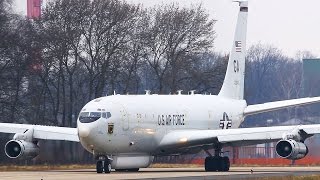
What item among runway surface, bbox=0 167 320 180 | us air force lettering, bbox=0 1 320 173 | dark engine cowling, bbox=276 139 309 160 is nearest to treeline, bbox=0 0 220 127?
us air force lettering, bbox=0 1 320 173

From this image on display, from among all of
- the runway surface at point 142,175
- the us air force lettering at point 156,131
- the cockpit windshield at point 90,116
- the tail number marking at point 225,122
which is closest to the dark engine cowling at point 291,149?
the us air force lettering at point 156,131

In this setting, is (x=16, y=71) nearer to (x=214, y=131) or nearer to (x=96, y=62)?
(x=96, y=62)

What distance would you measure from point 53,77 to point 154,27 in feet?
32.9

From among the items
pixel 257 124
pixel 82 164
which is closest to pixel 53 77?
pixel 82 164

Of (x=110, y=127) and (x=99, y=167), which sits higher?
(x=110, y=127)

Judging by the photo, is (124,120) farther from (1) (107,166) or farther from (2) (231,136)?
(2) (231,136)

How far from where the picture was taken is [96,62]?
108 m

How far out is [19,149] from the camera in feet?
238

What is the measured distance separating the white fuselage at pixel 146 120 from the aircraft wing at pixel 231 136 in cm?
69

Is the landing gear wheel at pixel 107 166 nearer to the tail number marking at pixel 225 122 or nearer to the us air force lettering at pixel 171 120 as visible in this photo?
the us air force lettering at pixel 171 120

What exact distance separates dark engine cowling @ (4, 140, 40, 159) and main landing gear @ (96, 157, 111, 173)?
5.85m

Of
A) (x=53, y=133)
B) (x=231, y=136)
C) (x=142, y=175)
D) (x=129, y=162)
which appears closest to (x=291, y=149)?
(x=231, y=136)

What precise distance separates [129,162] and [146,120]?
3.26m

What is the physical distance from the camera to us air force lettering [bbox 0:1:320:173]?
6856 centimetres
